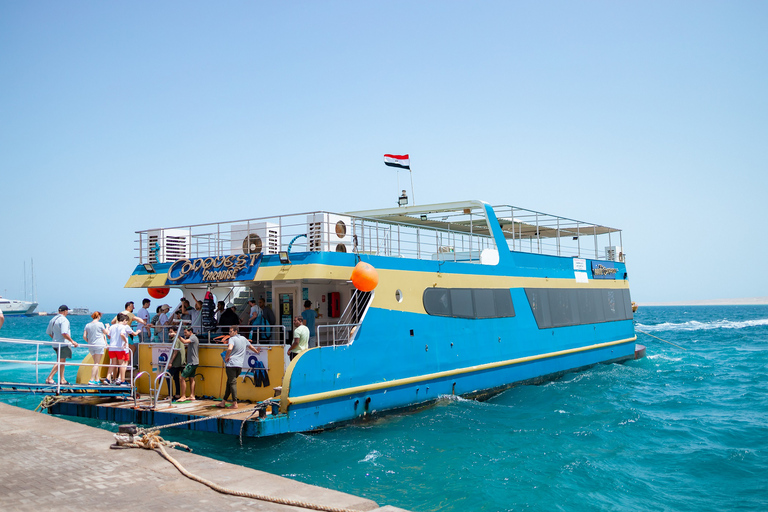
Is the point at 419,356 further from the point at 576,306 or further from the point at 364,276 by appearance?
the point at 576,306

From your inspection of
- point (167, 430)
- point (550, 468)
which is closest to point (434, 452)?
point (550, 468)

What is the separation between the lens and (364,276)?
37.3 feet

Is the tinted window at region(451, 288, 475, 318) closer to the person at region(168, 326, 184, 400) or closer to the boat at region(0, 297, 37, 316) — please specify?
the person at region(168, 326, 184, 400)

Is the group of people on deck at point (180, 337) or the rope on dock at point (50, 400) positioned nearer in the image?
the group of people on deck at point (180, 337)

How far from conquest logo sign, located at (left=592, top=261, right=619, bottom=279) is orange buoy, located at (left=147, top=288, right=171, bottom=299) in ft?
48.0

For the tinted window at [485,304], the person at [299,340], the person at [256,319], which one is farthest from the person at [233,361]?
the tinted window at [485,304]

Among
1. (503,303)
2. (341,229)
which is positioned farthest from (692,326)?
(341,229)

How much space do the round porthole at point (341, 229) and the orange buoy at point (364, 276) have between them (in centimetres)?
95

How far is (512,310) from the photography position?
16547 millimetres

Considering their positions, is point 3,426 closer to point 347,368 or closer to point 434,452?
point 347,368

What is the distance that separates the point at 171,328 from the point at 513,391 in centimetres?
910

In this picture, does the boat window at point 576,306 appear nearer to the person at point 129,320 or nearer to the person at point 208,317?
the person at point 208,317

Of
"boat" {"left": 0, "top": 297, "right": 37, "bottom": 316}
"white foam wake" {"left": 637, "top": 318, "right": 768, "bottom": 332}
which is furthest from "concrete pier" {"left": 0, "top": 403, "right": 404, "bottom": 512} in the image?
"boat" {"left": 0, "top": 297, "right": 37, "bottom": 316}

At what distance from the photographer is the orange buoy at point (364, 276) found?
1135 centimetres
